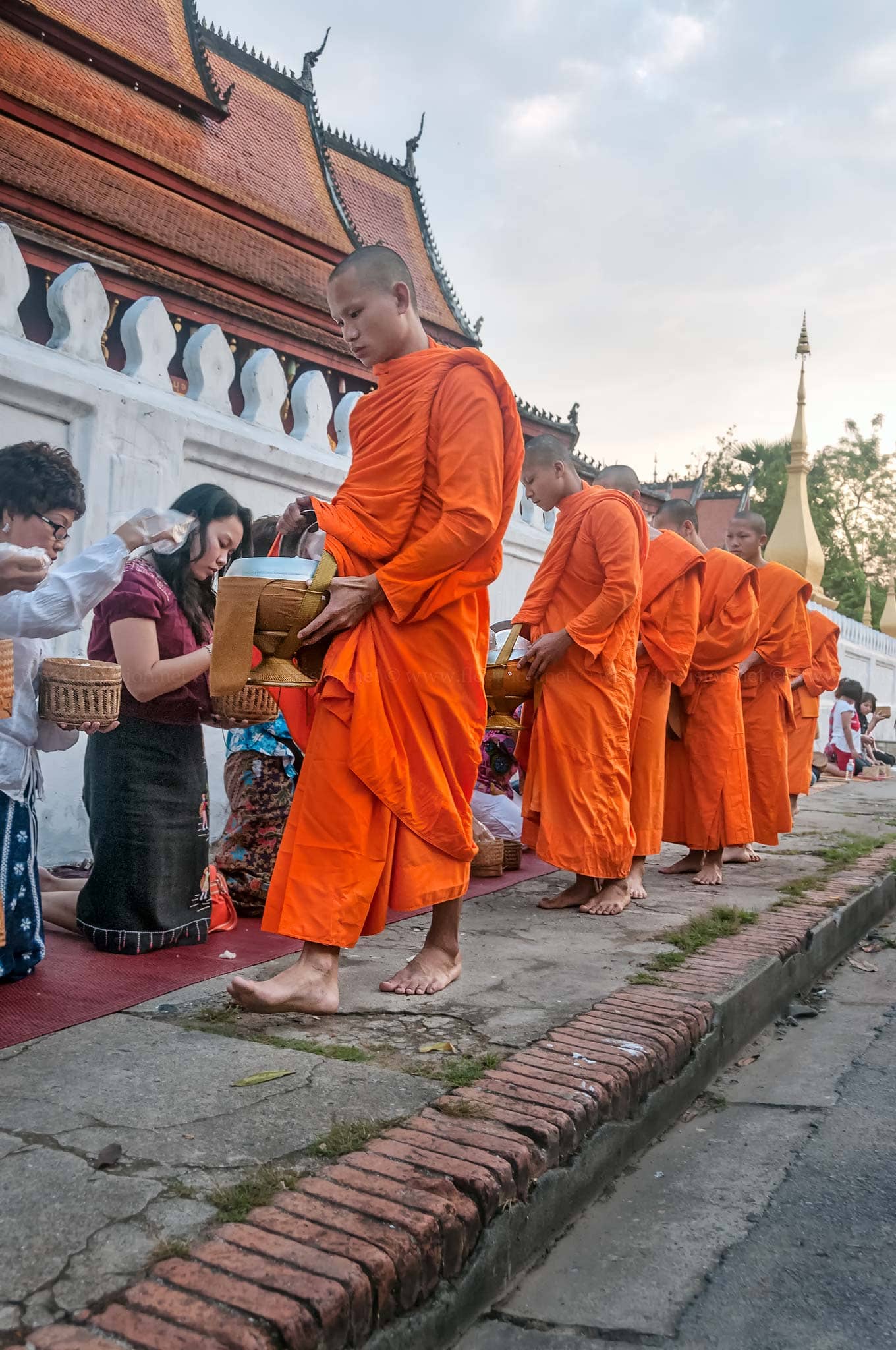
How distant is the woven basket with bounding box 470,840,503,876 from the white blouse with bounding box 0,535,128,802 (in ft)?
7.04

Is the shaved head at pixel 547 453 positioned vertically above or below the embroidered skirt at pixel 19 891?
above

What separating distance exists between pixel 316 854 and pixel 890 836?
189 inches

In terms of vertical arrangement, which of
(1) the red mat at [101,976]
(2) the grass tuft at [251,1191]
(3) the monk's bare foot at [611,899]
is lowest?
(1) the red mat at [101,976]

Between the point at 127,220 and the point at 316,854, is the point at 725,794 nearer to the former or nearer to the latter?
the point at 316,854

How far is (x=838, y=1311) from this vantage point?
168 cm

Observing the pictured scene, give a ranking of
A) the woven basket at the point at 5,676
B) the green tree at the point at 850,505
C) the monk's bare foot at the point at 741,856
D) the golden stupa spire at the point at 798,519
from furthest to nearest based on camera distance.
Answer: the green tree at the point at 850,505 < the golden stupa spire at the point at 798,519 < the monk's bare foot at the point at 741,856 < the woven basket at the point at 5,676

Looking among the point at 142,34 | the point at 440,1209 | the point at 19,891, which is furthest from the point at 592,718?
the point at 142,34

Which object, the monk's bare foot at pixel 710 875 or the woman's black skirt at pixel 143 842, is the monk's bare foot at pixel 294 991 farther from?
the monk's bare foot at pixel 710 875

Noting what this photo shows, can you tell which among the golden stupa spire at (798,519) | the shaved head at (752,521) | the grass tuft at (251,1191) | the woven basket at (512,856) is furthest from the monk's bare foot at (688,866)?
the golden stupa spire at (798,519)

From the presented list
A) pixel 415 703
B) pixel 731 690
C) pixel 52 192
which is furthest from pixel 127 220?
pixel 415 703

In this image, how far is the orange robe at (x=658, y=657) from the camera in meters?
4.55

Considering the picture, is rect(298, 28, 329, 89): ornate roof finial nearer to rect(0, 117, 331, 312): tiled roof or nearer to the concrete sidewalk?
Answer: rect(0, 117, 331, 312): tiled roof

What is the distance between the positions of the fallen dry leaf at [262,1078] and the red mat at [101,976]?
1.69 ft

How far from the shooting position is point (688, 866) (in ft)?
17.1
